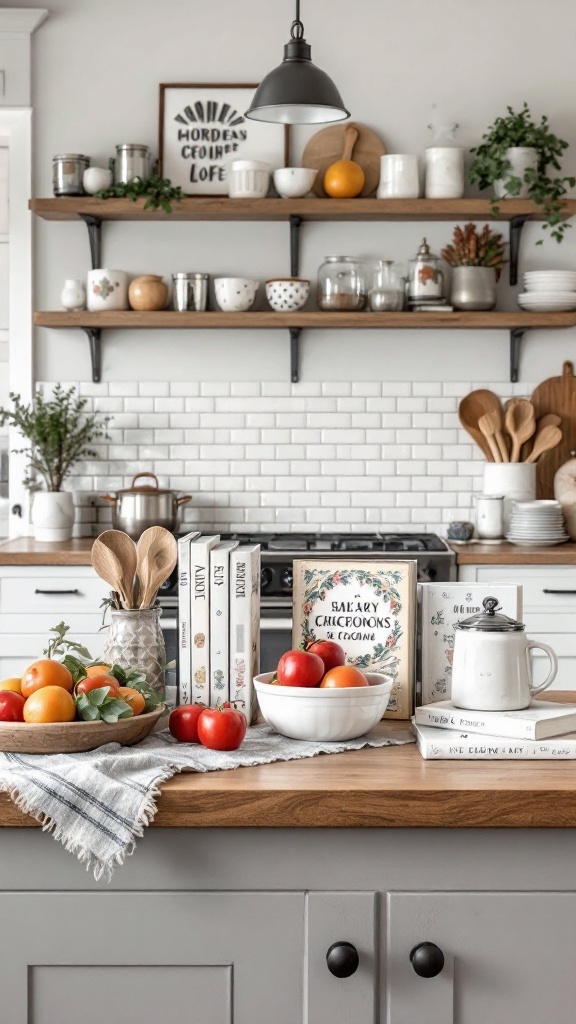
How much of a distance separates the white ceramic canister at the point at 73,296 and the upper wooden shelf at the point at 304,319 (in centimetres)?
→ 9

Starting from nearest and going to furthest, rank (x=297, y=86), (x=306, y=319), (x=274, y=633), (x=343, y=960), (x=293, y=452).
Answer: (x=343, y=960)
(x=297, y=86)
(x=274, y=633)
(x=306, y=319)
(x=293, y=452)

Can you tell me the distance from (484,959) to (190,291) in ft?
11.5

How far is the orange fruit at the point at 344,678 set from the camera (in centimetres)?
178

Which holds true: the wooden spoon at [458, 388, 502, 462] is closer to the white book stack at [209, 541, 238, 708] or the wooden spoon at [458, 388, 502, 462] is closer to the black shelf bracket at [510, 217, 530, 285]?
the black shelf bracket at [510, 217, 530, 285]

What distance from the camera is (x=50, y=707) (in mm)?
1695

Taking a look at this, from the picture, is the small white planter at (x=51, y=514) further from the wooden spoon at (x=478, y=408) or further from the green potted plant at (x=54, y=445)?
the wooden spoon at (x=478, y=408)

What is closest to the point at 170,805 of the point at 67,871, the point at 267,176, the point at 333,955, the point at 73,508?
the point at 67,871

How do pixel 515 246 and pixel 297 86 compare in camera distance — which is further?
pixel 515 246

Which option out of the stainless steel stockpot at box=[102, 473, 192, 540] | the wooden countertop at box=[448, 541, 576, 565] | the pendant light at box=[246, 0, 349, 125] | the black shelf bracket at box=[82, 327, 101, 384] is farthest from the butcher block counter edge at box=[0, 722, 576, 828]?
the black shelf bracket at box=[82, 327, 101, 384]

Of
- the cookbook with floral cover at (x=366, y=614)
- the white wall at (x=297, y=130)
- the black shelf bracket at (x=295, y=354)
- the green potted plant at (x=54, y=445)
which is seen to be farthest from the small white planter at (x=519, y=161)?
the cookbook with floral cover at (x=366, y=614)

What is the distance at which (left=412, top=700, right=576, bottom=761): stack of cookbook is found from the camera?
1.73 meters

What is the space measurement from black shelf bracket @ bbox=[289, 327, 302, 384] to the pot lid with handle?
3081 millimetres

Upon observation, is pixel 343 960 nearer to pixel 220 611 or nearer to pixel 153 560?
pixel 220 611

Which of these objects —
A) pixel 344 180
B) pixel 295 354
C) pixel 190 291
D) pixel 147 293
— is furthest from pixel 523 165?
pixel 147 293
